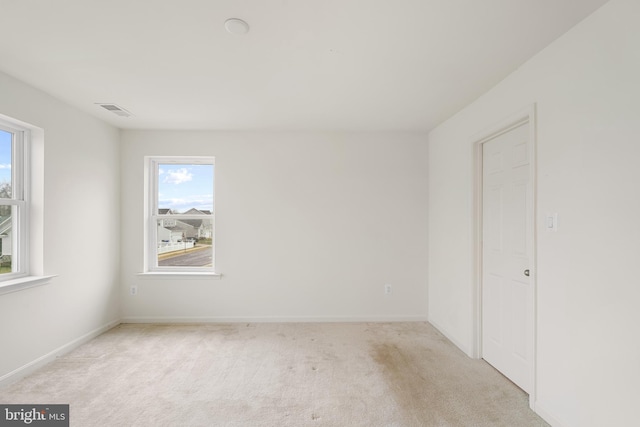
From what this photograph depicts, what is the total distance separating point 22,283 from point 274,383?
2.26m

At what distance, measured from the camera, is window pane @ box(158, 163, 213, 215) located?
393 cm

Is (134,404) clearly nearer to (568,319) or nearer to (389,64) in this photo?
(568,319)

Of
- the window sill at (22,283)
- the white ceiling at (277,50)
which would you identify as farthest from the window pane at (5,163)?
the window sill at (22,283)

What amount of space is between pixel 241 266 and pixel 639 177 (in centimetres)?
361

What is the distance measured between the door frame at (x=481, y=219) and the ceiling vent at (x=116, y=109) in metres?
3.59

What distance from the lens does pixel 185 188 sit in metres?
3.95

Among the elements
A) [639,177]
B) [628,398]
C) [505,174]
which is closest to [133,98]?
[505,174]

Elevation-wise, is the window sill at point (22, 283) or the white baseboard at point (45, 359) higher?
the window sill at point (22, 283)

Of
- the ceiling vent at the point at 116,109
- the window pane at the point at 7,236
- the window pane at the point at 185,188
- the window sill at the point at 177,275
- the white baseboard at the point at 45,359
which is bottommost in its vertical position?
the white baseboard at the point at 45,359

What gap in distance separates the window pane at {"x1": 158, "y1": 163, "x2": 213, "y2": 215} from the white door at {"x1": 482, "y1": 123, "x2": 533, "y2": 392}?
3315 millimetres

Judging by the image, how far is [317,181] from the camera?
3.82 m

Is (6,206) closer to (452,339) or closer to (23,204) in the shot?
(23,204)

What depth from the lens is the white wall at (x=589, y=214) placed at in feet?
4.70

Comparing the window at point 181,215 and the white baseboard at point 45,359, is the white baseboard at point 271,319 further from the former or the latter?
the window at point 181,215
